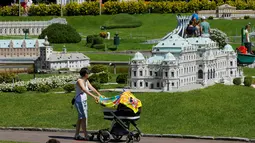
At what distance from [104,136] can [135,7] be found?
108148 mm

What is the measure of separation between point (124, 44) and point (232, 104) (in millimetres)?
60783

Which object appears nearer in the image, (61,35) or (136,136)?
(136,136)

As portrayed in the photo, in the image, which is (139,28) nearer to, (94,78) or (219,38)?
(219,38)

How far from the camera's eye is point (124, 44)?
99688 mm

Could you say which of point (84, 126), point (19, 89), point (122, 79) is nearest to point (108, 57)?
point (122, 79)

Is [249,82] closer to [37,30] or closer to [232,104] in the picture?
[232,104]

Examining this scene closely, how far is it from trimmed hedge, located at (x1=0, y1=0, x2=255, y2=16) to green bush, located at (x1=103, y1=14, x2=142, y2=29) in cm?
715

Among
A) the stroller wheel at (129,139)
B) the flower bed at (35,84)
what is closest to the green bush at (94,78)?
the flower bed at (35,84)

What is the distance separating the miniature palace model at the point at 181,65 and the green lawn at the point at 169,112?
9.90ft

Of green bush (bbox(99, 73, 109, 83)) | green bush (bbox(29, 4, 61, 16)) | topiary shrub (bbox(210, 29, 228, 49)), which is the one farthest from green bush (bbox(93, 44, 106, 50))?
green bush (bbox(99, 73, 109, 83))

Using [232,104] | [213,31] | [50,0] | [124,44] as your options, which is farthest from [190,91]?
[50,0]

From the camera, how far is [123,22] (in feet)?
413

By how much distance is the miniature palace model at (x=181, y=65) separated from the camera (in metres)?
46.7

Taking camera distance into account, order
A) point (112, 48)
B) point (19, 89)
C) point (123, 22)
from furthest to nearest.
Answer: point (123, 22) < point (112, 48) < point (19, 89)
